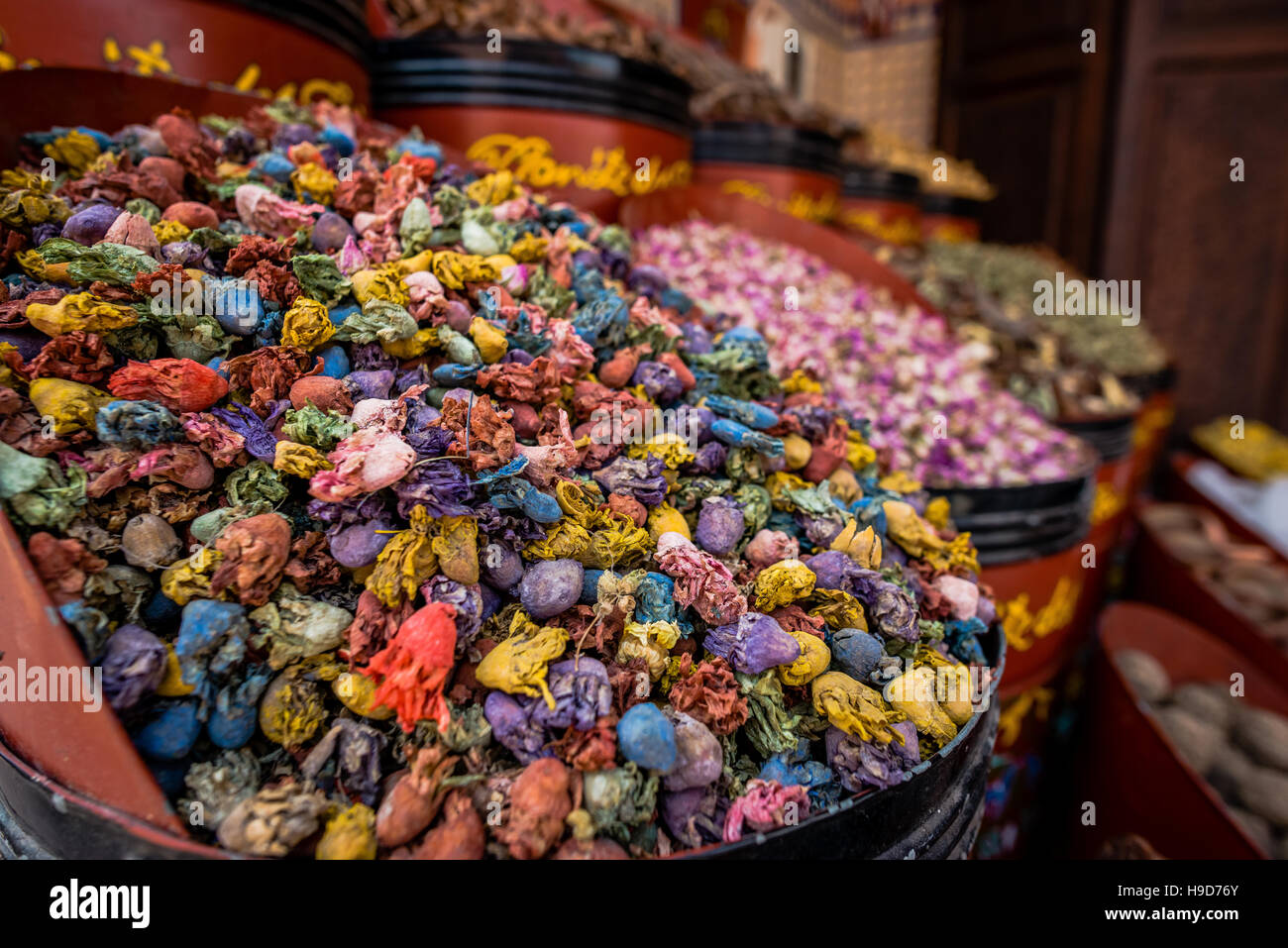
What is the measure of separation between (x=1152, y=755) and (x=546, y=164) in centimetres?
199

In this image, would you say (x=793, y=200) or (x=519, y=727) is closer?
(x=519, y=727)

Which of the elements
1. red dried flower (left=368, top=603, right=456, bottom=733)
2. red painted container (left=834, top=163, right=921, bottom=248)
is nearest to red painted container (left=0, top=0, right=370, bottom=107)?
red dried flower (left=368, top=603, right=456, bottom=733)

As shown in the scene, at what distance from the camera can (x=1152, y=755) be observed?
1473mm

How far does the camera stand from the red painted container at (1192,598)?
1938 millimetres

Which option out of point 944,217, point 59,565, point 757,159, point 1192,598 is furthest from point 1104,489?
point 944,217

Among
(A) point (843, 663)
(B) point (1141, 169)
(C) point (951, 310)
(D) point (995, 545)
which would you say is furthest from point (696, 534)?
(B) point (1141, 169)

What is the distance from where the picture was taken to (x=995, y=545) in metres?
1.42

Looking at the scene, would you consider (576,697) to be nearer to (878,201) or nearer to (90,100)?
(90,100)

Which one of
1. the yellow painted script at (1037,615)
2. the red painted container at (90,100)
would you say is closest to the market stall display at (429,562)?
the red painted container at (90,100)

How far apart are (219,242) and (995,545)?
1.45 meters

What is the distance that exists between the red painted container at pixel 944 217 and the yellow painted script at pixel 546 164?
2979 mm

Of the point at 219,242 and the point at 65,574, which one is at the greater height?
the point at 219,242
